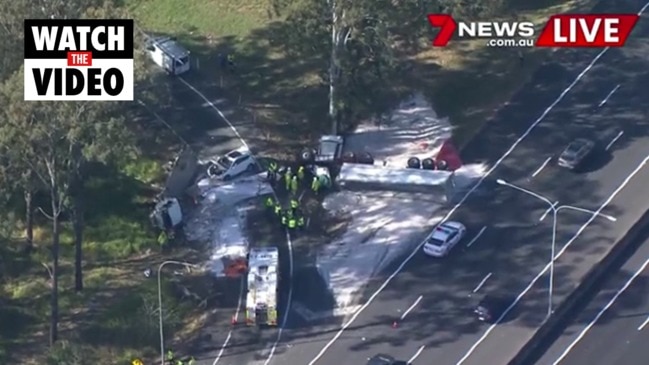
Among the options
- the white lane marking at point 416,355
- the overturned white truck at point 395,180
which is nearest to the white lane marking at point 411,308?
the white lane marking at point 416,355

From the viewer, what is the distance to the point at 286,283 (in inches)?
3238

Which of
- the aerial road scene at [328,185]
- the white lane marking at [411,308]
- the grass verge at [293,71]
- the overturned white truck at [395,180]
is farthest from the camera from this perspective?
the grass verge at [293,71]

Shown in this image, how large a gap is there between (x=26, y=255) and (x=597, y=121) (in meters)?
37.8

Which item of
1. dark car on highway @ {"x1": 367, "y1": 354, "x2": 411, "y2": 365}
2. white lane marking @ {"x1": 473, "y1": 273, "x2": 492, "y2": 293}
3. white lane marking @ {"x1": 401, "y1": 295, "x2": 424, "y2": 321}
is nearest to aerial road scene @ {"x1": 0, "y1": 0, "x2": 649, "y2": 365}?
white lane marking @ {"x1": 401, "y1": 295, "x2": 424, "y2": 321}

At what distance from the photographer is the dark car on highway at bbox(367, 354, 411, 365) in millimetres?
76000

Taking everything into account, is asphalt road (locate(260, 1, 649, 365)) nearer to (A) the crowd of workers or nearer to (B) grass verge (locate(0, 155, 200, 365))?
(A) the crowd of workers

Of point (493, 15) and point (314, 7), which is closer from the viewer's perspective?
point (314, 7)

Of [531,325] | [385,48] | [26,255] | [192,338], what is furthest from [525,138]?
[26,255]

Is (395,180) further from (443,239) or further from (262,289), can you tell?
(262,289)

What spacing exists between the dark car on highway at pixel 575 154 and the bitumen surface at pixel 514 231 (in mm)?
675

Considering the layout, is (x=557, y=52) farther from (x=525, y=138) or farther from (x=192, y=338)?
(x=192, y=338)

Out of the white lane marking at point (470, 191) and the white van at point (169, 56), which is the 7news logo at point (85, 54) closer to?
the white lane marking at point (470, 191)

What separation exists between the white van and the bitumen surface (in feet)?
5.46

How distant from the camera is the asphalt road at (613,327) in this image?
3071 inches
